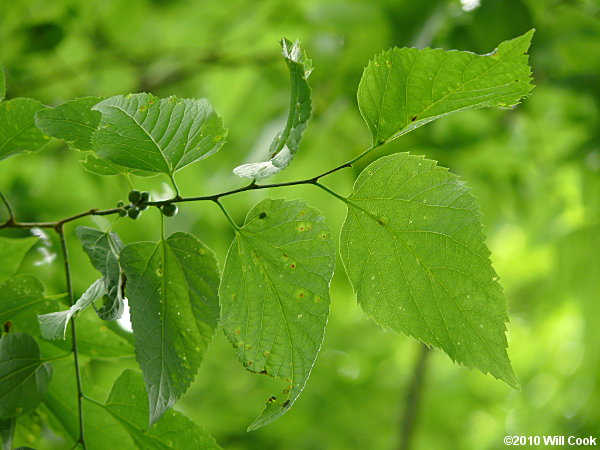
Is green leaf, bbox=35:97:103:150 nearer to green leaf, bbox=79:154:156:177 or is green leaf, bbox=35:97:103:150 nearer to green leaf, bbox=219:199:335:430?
green leaf, bbox=79:154:156:177

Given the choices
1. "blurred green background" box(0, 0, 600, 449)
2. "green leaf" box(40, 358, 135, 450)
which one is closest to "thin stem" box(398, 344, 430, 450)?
"blurred green background" box(0, 0, 600, 449)

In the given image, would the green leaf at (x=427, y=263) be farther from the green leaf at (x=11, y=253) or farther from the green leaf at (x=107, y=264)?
the green leaf at (x=11, y=253)

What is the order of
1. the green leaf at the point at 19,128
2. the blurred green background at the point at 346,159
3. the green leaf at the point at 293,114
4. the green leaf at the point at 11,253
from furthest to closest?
the blurred green background at the point at 346,159
the green leaf at the point at 11,253
the green leaf at the point at 19,128
the green leaf at the point at 293,114

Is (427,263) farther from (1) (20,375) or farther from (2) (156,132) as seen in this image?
(1) (20,375)

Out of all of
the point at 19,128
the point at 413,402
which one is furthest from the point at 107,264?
the point at 413,402

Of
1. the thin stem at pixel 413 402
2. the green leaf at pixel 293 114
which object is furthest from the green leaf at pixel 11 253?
the thin stem at pixel 413 402
